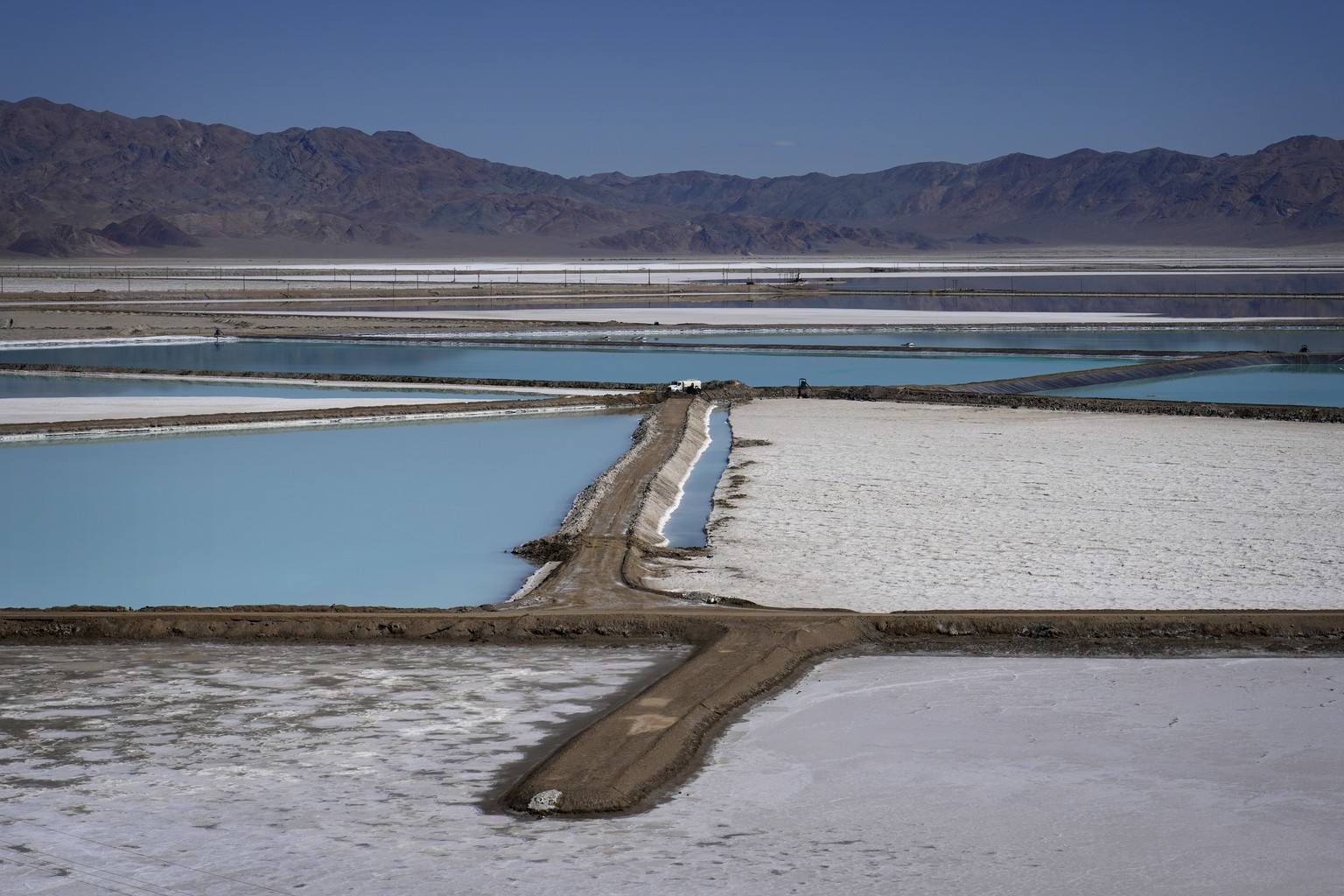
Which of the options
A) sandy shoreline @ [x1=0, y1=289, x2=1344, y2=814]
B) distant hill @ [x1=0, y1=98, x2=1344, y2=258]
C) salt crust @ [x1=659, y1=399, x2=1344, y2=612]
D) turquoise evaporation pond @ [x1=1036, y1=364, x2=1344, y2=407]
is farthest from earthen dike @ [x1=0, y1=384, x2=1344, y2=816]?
distant hill @ [x1=0, y1=98, x2=1344, y2=258]

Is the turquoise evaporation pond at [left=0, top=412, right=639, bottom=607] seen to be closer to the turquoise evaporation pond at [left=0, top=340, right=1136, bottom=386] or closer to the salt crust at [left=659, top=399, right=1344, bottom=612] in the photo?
the salt crust at [left=659, top=399, right=1344, bottom=612]

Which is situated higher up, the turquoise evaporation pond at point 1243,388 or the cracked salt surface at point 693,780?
the turquoise evaporation pond at point 1243,388

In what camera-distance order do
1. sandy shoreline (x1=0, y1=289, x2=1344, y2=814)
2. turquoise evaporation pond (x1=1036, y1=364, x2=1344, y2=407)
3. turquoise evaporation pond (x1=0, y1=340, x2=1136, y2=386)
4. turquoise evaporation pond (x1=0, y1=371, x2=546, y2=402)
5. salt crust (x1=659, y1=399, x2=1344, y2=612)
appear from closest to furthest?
sandy shoreline (x1=0, y1=289, x2=1344, y2=814) < salt crust (x1=659, y1=399, x2=1344, y2=612) < turquoise evaporation pond (x1=0, y1=371, x2=546, y2=402) < turquoise evaporation pond (x1=1036, y1=364, x2=1344, y2=407) < turquoise evaporation pond (x1=0, y1=340, x2=1136, y2=386)

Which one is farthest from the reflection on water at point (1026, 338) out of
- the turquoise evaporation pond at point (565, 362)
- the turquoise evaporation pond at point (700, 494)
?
the turquoise evaporation pond at point (700, 494)

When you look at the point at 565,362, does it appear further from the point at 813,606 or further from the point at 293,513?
the point at 813,606

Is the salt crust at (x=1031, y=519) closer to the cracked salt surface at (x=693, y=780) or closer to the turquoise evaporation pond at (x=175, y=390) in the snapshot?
the cracked salt surface at (x=693, y=780)

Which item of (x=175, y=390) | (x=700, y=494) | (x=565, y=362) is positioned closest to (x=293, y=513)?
(x=700, y=494)
